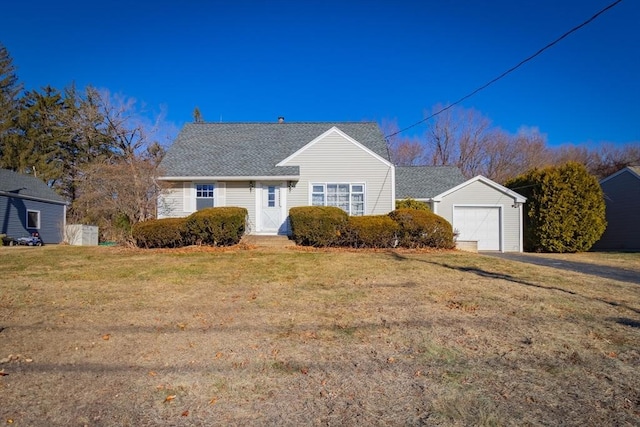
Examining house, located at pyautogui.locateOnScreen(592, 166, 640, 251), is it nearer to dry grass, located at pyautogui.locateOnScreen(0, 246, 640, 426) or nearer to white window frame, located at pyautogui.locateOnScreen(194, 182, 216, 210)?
dry grass, located at pyautogui.locateOnScreen(0, 246, 640, 426)

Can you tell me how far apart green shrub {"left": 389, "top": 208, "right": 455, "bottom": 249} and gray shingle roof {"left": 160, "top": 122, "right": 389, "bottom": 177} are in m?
5.82

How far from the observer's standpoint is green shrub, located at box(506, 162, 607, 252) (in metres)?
18.0

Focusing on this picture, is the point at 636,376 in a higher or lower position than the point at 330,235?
lower

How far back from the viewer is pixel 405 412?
3.01 m

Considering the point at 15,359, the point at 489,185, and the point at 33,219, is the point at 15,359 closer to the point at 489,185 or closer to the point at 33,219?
the point at 489,185

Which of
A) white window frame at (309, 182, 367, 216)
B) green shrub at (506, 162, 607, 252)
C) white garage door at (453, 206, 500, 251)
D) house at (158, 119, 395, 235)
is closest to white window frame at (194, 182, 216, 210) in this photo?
house at (158, 119, 395, 235)

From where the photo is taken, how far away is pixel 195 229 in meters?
13.3

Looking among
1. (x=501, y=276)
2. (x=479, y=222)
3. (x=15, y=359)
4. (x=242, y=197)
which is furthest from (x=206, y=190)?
(x=15, y=359)

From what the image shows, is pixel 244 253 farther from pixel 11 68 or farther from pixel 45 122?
pixel 11 68

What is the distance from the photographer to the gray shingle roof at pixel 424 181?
69.3 ft

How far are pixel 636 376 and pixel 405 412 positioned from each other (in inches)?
96.4

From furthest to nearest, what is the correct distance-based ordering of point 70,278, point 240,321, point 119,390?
point 70,278
point 240,321
point 119,390

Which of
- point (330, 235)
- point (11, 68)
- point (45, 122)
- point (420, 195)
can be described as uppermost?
point (11, 68)

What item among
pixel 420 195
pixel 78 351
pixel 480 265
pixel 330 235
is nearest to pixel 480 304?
pixel 480 265
